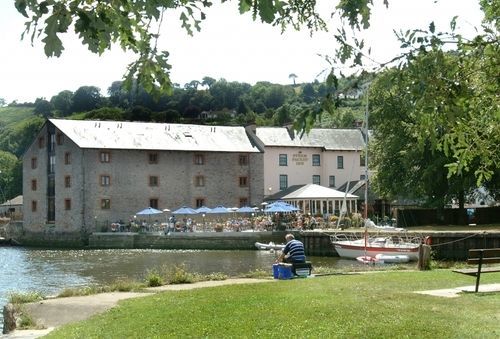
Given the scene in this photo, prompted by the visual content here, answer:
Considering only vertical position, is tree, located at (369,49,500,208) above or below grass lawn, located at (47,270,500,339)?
above

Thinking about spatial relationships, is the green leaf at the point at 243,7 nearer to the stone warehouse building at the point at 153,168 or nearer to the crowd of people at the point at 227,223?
the crowd of people at the point at 227,223

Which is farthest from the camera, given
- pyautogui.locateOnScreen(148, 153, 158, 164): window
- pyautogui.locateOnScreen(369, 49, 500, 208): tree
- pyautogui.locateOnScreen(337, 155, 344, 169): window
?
pyautogui.locateOnScreen(337, 155, 344, 169): window

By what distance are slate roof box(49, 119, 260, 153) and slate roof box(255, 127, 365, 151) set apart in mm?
2758

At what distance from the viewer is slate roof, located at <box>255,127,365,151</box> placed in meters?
70.9

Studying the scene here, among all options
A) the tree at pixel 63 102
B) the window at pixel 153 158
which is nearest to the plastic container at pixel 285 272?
the window at pixel 153 158

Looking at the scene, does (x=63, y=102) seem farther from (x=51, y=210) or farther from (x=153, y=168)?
(x=153, y=168)

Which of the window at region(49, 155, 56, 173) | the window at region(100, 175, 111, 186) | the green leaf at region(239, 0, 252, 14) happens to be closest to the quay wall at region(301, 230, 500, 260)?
the window at region(100, 175, 111, 186)

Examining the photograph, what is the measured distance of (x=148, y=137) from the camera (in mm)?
65062

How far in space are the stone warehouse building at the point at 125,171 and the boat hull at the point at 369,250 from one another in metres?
26.7

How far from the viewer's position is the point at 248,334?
29.7 ft

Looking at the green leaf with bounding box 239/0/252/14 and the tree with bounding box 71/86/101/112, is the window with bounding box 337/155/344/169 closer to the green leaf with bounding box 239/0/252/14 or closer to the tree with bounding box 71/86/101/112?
the green leaf with bounding box 239/0/252/14

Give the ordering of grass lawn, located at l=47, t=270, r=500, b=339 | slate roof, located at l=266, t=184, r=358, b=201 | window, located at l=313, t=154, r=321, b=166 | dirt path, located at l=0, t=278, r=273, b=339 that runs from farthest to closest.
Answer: window, located at l=313, t=154, r=321, b=166, slate roof, located at l=266, t=184, r=358, b=201, dirt path, located at l=0, t=278, r=273, b=339, grass lawn, located at l=47, t=270, r=500, b=339

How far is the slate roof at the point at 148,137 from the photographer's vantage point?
6275 cm

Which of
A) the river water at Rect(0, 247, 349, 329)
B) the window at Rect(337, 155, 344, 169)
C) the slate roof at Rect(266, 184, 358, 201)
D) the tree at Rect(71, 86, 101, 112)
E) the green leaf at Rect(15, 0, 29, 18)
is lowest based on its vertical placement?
the river water at Rect(0, 247, 349, 329)
